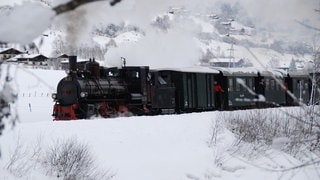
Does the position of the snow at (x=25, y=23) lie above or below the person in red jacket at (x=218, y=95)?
above

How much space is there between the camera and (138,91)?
18.6 meters

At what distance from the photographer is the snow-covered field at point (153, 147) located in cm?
1179

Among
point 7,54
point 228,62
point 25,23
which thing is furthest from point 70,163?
point 25,23

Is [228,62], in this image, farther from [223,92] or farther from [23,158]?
[223,92]

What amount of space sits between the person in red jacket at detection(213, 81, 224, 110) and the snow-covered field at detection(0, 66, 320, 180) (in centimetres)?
609

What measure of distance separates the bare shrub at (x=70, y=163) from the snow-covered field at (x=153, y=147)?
0.29 meters

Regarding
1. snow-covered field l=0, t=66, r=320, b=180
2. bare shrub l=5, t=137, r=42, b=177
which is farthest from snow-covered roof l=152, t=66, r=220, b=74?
bare shrub l=5, t=137, r=42, b=177

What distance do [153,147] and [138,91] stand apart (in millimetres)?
4457

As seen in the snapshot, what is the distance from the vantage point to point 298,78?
29.6 m

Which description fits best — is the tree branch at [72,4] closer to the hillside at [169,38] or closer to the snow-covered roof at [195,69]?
the hillside at [169,38]

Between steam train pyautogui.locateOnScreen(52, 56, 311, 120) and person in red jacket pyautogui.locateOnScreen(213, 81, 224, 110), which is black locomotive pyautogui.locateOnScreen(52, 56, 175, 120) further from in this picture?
person in red jacket pyautogui.locateOnScreen(213, 81, 224, 110)

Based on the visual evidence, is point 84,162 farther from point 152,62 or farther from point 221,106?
point 152,62

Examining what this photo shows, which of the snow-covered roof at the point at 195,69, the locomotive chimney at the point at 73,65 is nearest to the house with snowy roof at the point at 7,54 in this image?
the locomotive chimney at the point at 73,65

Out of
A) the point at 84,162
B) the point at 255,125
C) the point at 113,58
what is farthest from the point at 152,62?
the point at 84,162
